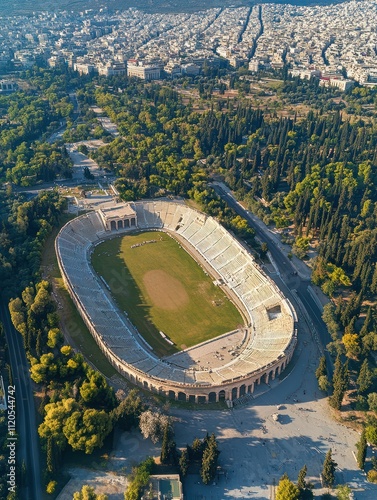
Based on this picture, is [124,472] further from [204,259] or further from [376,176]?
[376,176]

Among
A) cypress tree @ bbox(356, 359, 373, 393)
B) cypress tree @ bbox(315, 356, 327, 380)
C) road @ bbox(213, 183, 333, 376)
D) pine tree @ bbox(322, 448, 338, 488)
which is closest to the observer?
pine tree @ bbox(322, 448, 338, 488)

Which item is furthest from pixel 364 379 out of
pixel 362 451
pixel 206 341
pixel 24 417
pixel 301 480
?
pixel 24 417

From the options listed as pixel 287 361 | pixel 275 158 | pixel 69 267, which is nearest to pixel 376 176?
pixel 275 158

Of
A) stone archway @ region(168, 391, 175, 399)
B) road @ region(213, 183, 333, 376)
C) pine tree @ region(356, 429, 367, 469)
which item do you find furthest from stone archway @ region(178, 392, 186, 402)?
pine tree @ region(356, 429, 367, 469)

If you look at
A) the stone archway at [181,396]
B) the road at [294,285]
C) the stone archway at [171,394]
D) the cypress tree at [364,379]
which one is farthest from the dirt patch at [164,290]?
the cypress tree at [364,379]

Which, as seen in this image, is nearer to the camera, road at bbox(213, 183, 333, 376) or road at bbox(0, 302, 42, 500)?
road at bbox(0, 302, 42, 500)

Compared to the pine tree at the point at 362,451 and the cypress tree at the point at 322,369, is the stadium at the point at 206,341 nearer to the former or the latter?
the cypress tree at the point at 322,369

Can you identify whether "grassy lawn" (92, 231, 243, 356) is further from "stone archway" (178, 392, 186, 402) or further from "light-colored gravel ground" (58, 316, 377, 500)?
"light-colored gravel ground" (58, 316, 377, 500)
